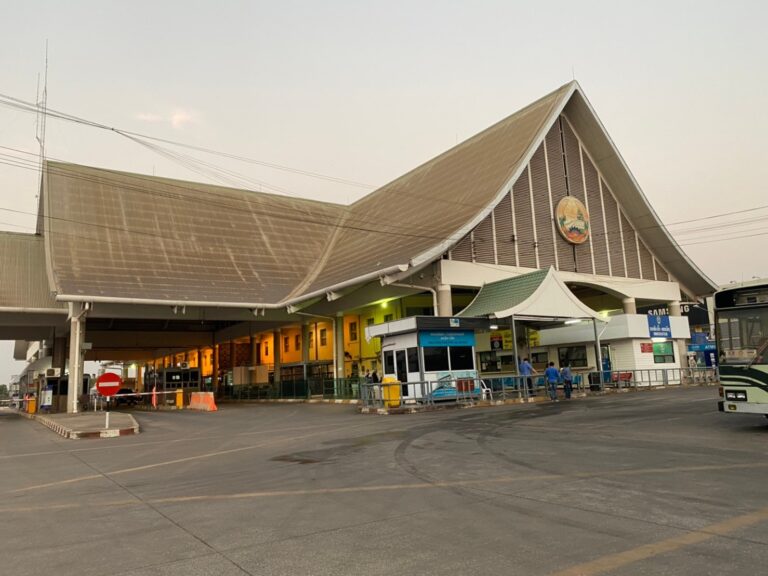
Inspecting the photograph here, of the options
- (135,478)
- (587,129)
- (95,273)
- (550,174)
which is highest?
(587,129)

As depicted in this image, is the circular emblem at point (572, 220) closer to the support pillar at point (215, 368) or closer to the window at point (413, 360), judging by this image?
the window at point (413, 360)

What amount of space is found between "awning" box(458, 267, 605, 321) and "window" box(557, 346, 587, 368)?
17.8 feet

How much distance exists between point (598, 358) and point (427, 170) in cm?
1803

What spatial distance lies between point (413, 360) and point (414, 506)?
1634 cm

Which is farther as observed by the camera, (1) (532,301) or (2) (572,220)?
(2) (572,220)

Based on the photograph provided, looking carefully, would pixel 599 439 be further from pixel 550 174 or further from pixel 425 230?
pixel 550 174

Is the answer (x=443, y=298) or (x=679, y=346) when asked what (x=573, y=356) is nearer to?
(x=679, y=346)

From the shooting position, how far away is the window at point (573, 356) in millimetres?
31172

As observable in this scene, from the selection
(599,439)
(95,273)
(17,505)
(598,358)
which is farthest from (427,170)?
(17,505)

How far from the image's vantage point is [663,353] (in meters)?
32.4

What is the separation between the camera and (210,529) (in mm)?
5758

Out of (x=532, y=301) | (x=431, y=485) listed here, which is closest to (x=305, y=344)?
(x=532, y=301)

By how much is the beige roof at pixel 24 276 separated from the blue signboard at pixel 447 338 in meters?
21.1

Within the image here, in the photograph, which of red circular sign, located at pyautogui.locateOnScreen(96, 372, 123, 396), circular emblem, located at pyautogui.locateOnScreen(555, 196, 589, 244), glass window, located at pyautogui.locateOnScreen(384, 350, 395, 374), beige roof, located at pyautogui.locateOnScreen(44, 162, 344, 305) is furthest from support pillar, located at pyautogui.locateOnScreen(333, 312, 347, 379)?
red circular sign, located at pyautogui.locateOnScreen(96, 372, 123, 396)
